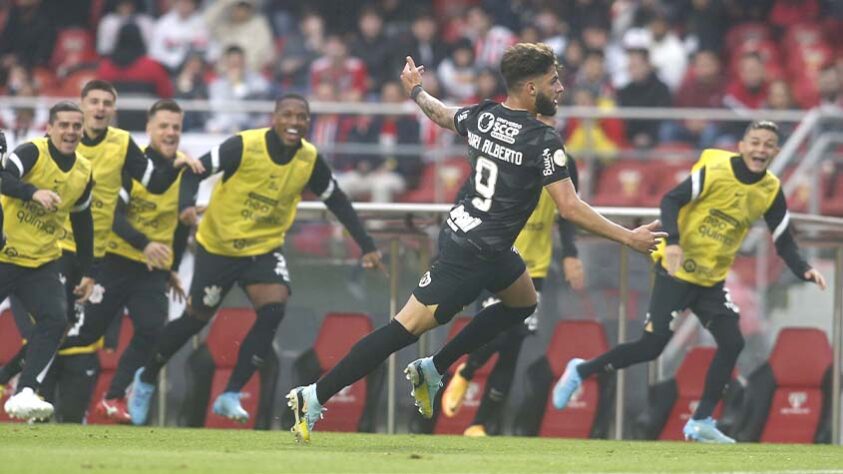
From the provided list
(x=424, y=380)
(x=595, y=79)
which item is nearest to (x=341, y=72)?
(x=595, y=79)

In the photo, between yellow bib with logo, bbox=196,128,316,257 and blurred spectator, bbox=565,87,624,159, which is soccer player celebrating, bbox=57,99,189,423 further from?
blurred spectator, bbox=565,87,624,159

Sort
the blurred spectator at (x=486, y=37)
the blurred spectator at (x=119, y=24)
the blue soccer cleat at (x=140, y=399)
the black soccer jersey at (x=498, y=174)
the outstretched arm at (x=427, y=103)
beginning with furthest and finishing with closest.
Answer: the blurred spectator at (x=119, y=24) → the blurred spectator at (x=486, y=37) → the blue soccer cleat at (x=140, y=399) → the outstretched arm at (x=427, y=103) → the black soccer jersey at (x=498, y=174)

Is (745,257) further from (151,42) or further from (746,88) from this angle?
(151,42)

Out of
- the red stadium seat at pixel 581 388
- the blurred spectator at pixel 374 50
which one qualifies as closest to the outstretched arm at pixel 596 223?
the red stadium seat at pixel 581 388

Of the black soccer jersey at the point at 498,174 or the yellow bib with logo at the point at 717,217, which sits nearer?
the black soccer jersey at the point at 498,174

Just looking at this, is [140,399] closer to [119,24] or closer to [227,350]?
[227,350]

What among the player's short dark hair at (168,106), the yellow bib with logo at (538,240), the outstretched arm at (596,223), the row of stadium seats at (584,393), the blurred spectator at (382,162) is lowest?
the row of stadium seats at (584,393)

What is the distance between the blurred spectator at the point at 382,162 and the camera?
16.4m

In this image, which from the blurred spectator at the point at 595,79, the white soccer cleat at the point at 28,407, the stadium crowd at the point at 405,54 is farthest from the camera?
the blurred spectator at the point at 595,79

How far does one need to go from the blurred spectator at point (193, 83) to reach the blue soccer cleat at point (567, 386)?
6.72 metres

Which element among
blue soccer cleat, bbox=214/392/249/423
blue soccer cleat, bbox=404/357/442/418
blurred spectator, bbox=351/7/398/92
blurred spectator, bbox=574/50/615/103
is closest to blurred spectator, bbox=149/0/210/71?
blurred spectator, bbox=351/7/398/92

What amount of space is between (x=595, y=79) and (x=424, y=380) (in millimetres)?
9196

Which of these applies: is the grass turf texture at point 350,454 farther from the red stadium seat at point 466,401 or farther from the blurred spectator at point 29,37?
the blurred spectator at point 29,37

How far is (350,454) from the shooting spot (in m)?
8.58
